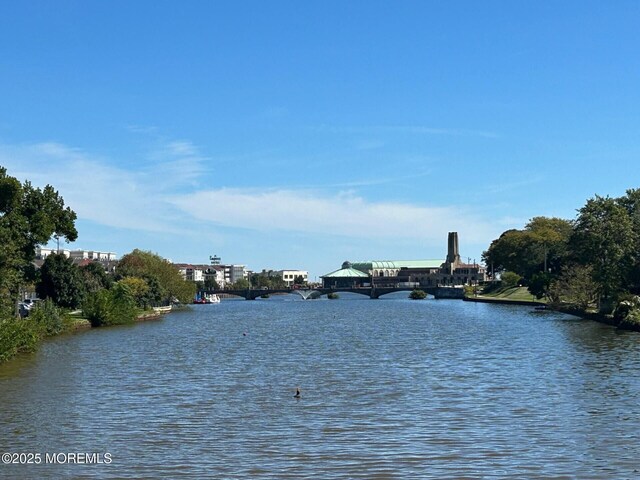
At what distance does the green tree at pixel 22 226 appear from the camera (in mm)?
51969

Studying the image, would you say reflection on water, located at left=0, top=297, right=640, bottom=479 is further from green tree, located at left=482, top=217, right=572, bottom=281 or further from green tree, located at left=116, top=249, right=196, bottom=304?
green tree, located at left=482, top=217, right=572, bottom=281

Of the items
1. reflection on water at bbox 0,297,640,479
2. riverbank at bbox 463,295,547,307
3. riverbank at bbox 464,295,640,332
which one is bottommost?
reflection on water at bbox 0,297,640,479


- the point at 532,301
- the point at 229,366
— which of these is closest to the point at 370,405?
the point at 229,366

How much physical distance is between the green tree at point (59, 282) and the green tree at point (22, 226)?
744cm

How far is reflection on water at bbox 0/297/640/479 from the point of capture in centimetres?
1938

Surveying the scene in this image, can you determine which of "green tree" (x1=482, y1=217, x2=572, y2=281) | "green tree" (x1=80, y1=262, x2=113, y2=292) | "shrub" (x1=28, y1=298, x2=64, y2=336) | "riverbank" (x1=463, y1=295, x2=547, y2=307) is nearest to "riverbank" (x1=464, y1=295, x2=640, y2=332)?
"riverbank" (x1=463, y1=295, x2=547, y2=307)

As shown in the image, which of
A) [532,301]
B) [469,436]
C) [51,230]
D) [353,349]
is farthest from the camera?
[532,301]

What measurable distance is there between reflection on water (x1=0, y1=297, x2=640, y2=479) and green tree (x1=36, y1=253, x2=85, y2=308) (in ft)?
86.3

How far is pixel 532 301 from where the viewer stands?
133 m

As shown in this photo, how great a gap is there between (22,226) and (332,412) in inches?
1496

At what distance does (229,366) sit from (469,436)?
2127cm

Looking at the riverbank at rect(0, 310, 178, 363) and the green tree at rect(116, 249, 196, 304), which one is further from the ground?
the green tree at rect(116, 249, 196, 304)

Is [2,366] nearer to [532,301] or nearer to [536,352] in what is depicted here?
[536,352]

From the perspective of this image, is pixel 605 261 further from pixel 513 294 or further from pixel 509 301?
pixel 513 294
